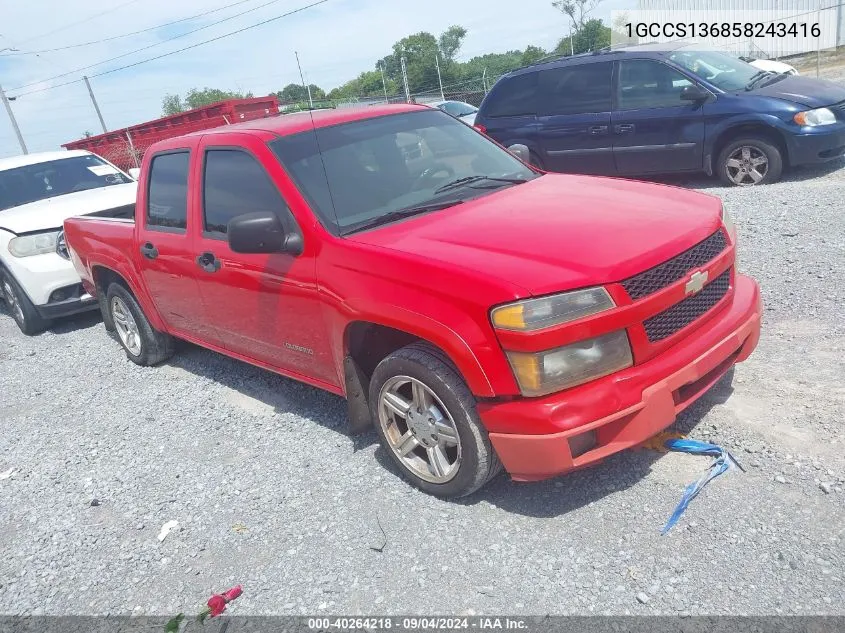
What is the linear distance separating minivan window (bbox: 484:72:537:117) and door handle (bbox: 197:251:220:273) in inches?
248

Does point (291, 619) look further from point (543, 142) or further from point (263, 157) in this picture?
point (543, 142)

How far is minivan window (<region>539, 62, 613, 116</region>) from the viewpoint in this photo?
878 centimetres

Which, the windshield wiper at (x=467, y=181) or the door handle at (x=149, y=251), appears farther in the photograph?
the door handle at (x=149, y=251)

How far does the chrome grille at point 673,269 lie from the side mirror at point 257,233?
1.64 meters

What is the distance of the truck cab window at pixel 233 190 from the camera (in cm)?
376

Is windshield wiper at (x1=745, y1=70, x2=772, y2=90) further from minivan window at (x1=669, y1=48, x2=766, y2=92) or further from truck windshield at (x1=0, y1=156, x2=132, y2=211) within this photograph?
truck windshield at (x1=0, y1=156, x2=132, y2=211)

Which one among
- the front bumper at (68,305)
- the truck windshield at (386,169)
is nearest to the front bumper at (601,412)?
the truck windshield at (386,169)

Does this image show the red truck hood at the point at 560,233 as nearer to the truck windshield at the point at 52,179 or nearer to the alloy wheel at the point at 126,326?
the alloy wheel at the point at 126,326

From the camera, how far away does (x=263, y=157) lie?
379 centimetres

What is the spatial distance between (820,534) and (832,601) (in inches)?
14.0

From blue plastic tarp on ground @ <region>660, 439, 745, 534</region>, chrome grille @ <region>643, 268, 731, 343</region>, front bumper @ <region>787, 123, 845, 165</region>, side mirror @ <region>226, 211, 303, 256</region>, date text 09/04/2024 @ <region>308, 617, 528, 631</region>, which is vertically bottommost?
blue plastic tarp on ground @ <region>660, 439, 745, 534</region>

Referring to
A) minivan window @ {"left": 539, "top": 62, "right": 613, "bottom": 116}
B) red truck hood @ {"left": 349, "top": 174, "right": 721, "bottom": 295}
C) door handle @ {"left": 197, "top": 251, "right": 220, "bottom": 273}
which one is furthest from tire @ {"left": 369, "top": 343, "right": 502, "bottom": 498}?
minivan window @ {"left": 539, "top": 62, "right": 613, "bottom": 116}

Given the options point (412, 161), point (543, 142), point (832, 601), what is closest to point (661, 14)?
point (543, 142)

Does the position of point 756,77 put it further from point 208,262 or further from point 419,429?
point 419,429
